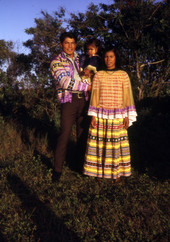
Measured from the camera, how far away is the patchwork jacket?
2.87m

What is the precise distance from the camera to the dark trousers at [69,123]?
125 inches

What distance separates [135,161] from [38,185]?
1959 mm

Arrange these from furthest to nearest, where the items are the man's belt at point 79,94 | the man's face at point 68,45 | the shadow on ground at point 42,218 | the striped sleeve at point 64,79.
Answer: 1. the man's belt at point 79,94
2. the man's face at point 68,45
3. the striped sleeve at point 64,79
4. the shadow on ground at point 42,218

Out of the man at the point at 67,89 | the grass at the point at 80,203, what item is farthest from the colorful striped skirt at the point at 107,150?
the man at the point at 67,89

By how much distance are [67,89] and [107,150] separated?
109 centimetres

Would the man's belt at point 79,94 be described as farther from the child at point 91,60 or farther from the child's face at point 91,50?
the child's face at point 91,50

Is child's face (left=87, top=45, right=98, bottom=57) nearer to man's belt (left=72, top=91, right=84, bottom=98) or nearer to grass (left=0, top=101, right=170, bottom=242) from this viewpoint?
man's belt (left=72, top=91, right=84, bottom=98)

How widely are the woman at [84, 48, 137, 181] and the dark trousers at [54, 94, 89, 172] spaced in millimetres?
309

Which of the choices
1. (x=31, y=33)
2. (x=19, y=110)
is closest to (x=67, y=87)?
(x=31, y=33)

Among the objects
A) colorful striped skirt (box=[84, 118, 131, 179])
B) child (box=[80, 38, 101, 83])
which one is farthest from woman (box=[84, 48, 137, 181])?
child (box=[80, 38, 101, 83])

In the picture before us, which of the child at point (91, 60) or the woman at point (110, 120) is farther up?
the child at point (91, 60)

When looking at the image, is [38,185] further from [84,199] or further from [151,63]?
[151,63]

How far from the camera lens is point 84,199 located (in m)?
2.88

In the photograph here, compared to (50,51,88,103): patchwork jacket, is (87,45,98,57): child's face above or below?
above
